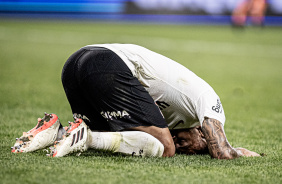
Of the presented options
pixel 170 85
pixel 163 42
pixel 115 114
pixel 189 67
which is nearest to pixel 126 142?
pixel 115 114

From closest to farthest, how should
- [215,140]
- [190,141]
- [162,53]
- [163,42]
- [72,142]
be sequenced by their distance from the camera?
1. [72,142]
2. [215,140]
3. [190,141]
4. [162,53]
5. [163,42]

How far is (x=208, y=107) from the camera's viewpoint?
4.03 m

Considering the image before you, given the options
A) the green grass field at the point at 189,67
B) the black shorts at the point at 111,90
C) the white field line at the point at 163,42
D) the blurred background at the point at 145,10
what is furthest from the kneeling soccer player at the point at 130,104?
the blurred background at the point at 145,10

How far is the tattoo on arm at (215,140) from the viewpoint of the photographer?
3965 millimetres

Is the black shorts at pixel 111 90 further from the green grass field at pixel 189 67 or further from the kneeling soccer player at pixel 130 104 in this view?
the green grass field at pixel 189 67

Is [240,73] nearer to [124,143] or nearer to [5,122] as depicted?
[5,122]

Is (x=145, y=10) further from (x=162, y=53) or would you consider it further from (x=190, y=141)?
(x=190, y=141)

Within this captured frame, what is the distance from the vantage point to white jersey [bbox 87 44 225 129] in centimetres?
404

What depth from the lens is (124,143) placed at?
3906 mm

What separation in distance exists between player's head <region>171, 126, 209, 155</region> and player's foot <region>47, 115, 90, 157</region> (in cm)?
91

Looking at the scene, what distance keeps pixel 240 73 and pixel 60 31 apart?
10194mm

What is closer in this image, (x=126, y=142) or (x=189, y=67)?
(x=126, y=142)

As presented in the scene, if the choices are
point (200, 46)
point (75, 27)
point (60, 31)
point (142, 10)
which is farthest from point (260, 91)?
point (142, 10)

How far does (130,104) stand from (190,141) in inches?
28.9
